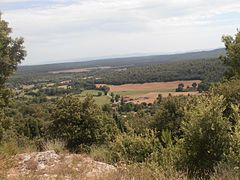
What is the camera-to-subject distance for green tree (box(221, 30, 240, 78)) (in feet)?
84.0

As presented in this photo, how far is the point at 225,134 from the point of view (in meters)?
9.19

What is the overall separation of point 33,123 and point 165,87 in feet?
145

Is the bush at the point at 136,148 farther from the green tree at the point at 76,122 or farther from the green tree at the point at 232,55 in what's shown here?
the green tree at the point at 232,55

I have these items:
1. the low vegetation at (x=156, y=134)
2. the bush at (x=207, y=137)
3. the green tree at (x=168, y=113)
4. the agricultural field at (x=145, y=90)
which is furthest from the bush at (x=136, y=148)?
the agricultural field at (x=145, y=90)

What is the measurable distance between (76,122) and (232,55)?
12.0m

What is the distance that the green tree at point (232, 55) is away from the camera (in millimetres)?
25609

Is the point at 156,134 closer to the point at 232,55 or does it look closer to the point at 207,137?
the point at 207,137

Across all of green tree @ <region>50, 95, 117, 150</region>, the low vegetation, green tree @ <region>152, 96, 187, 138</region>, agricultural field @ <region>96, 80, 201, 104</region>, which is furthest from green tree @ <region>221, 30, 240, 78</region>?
agricultural field @ <region>96, 80, 201, 104</region>

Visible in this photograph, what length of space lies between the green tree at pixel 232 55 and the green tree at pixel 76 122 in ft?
33.7

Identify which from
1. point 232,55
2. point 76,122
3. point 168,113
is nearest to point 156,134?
point 76,122

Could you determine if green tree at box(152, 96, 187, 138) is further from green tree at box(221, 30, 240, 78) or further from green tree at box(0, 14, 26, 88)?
green tree at box(0, 14, 26, 88)

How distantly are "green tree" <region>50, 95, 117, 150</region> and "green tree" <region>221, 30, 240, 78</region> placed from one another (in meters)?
10.3

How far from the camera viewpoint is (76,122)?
22109 mm

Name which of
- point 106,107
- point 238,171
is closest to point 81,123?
point 238,171
